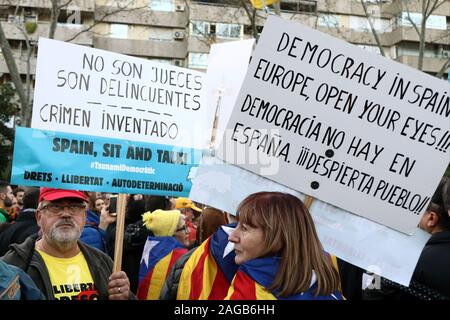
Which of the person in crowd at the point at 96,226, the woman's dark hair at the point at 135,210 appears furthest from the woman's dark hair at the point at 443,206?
the woman's dark hair at the point at 135,210

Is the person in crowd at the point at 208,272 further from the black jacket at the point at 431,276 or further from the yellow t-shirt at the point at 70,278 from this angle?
the black jacket at the point at 431,276

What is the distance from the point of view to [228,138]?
2996 millimetres

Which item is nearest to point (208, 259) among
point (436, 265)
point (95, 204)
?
point (436, 265)

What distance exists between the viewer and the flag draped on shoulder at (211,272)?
2.78 metres

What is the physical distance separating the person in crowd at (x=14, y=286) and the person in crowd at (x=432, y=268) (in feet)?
6.18

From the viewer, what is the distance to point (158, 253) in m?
4.04

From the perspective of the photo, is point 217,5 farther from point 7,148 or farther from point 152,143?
point 152,143

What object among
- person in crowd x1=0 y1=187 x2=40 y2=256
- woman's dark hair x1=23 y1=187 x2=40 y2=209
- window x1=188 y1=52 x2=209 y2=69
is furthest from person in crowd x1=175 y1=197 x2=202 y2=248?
window x1=188 y1=52 x2=209 y2=69

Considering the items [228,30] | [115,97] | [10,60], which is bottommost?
[228,30]

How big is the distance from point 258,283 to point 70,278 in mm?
1485

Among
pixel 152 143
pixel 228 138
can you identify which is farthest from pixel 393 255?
pixel 152 143

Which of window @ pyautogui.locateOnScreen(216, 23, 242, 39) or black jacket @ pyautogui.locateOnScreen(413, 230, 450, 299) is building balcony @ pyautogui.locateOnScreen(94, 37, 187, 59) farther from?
black jacket @ pyautogui.locateOnScreen(413, 230, 450, 299)

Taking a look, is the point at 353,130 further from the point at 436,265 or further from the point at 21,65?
the point at 21,65

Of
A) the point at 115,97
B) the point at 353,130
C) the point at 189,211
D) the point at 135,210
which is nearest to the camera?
the point at 353,130
